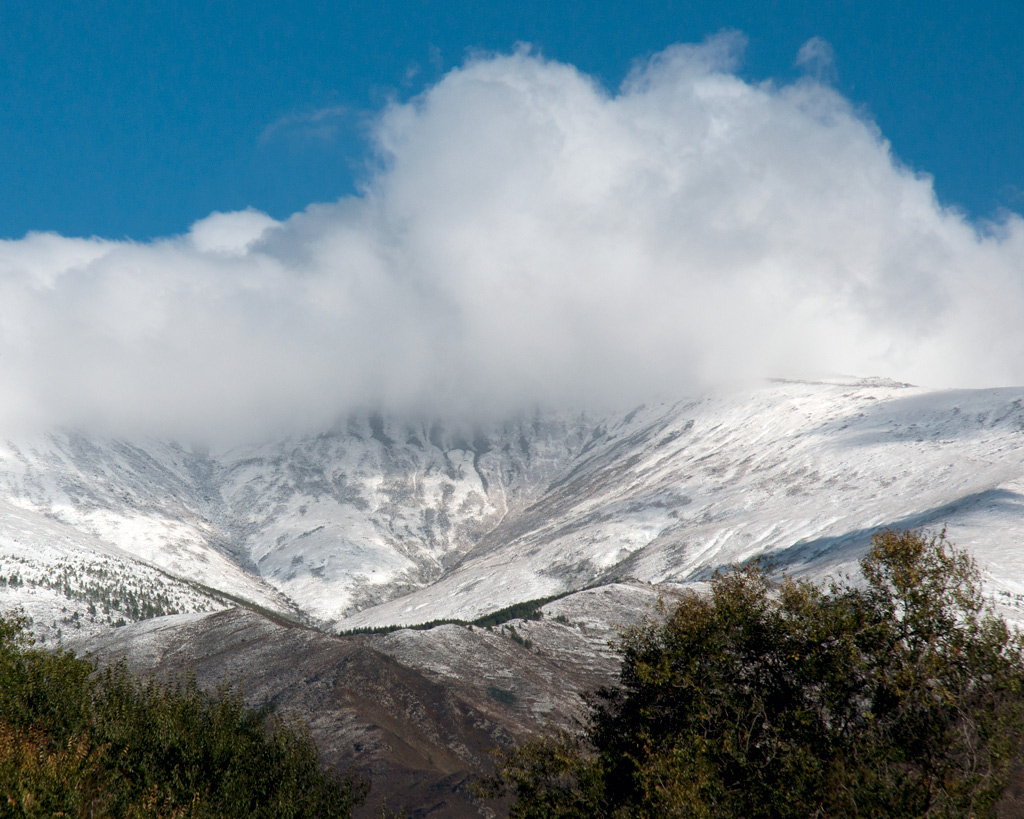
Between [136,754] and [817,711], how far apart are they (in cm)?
3384

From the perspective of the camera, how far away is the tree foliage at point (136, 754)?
102 feet

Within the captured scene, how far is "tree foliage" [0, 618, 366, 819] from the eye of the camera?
3117 cm

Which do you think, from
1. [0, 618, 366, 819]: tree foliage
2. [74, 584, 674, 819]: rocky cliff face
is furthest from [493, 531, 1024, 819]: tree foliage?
[74, 584, 674, 819]: rocky cliff face

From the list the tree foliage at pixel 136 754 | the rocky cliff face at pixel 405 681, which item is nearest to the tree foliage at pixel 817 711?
the tree foliage at pixel 136 754

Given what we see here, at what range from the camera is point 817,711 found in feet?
125

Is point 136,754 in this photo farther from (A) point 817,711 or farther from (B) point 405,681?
(B) point 405,681

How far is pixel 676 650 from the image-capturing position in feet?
140

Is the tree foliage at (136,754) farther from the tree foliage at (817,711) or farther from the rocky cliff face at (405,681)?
the rocky cliff face at (405,681)

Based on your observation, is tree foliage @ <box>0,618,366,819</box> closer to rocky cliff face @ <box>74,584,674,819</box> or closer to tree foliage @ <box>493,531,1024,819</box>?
tree foliage @ <box>493,531,1024,819</box>

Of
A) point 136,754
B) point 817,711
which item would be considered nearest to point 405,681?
point 136,754

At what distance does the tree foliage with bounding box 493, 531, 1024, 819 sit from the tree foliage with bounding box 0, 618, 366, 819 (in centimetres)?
1334

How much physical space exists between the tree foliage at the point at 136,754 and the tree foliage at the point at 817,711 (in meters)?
13.3

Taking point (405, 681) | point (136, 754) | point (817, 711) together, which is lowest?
point (405, 681)

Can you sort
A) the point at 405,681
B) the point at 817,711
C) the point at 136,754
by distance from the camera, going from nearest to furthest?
the point at 817,711 < the point at 136,754 < the point at 405,681
